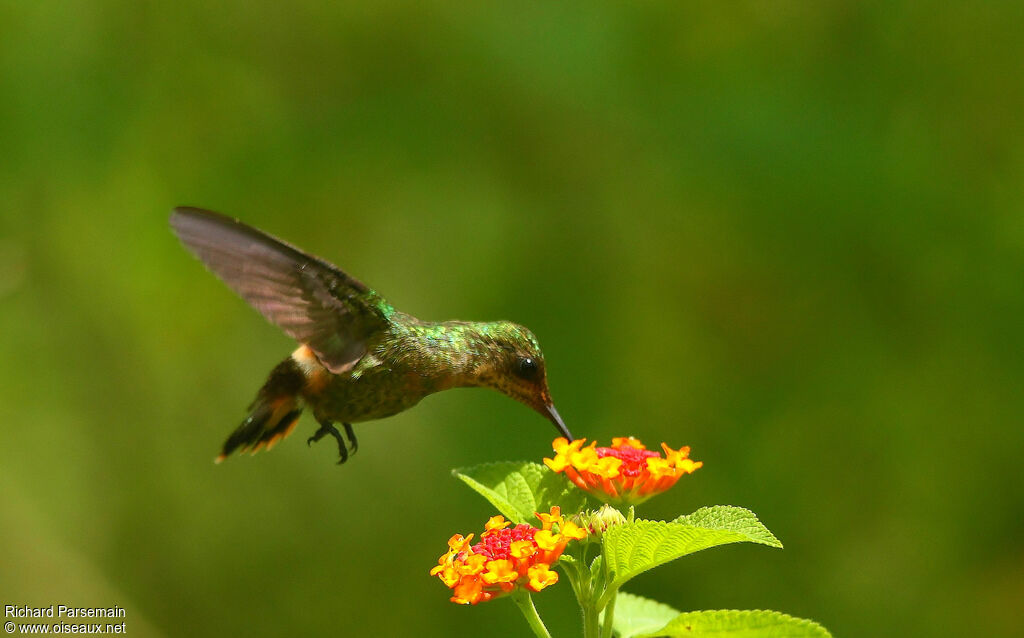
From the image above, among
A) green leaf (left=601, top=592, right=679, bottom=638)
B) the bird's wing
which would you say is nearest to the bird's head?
the bird's wing

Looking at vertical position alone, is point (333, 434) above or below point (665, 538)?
above

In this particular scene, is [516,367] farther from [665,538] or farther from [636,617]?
[665,538]

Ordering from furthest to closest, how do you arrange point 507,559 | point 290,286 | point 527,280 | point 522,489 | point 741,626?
1. point 527,280
2. point 290,286
3. point 522,489
4. point 507,559
5. point 741,626

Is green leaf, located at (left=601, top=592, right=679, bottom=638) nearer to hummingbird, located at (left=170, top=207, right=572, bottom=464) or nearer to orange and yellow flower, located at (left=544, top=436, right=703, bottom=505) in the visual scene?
orange and yellow flower, located at (left=544, top=436, right=703, bottom=505)

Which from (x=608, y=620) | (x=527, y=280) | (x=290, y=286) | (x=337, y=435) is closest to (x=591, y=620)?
(x=608, y=620)

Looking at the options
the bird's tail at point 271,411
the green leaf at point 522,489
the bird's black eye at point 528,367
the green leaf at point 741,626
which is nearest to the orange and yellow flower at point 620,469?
the green leaf at point 522,489
